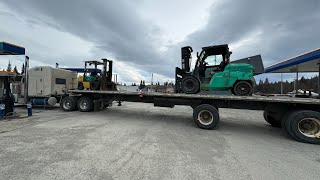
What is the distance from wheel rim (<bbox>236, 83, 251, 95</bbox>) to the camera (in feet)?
24.5

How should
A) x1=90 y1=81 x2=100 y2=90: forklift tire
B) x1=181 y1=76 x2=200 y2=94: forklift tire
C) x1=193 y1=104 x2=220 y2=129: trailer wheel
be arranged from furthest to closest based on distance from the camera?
1. x1=90 y1=81 x2=100 y2=90: forklift tire
2. x1=181 y1=76 x2=200 y2=94: forklift tire
3. x1=193 y1=104 x2=220 y2=129: trailer wheel

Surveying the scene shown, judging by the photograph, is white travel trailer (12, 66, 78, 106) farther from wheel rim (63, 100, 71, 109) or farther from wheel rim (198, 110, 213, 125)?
wheel rim (198, 110, 213, 125)

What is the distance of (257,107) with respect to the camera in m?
6.97

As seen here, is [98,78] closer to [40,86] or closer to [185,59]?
[40,86]

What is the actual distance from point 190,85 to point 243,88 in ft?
7.87

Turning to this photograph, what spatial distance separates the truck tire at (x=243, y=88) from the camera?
744 cm

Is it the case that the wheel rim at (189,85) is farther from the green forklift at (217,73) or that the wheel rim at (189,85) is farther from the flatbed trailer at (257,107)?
the flatbed trailer at (257,107)

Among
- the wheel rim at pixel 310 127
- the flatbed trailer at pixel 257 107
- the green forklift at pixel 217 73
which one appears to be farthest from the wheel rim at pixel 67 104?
the wheel rim at pixel 310 127

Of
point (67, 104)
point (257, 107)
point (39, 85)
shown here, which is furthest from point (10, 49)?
point (257, 107)

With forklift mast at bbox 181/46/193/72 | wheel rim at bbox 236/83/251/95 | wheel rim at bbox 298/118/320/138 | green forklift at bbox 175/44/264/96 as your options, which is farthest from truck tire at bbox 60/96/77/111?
wheel rim at bbox 298/118/320/138

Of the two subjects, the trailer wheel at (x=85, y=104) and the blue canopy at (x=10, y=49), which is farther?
the trailer wheel at (x=85, y=104)

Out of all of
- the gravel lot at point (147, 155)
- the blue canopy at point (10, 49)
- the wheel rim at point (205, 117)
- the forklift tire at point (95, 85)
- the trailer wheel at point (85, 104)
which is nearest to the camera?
the gravel lot at point (147, 155)

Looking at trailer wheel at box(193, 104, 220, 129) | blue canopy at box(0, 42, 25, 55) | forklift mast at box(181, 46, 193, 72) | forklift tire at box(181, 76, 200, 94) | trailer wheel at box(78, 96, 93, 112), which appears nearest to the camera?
trailer wheel at box(193, 104, 220, 129)

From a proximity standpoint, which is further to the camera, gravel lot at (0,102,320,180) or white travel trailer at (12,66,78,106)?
white travel trailer at (12,66,78,106)
